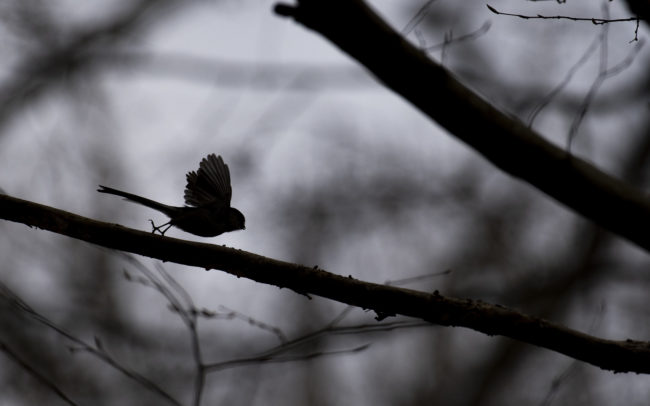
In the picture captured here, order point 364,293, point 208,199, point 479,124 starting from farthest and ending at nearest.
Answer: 1. point 208,199
2. point 364,293
3. point 479,124

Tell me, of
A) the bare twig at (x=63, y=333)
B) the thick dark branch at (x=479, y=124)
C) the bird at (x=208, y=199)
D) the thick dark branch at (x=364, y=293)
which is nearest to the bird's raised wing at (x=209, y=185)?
the bird at (x=208, y=199)

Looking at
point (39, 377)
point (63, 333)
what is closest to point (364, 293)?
point (63, 333)

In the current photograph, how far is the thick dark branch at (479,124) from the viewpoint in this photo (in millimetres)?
1557

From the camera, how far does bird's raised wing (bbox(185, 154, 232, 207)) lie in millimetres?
3361

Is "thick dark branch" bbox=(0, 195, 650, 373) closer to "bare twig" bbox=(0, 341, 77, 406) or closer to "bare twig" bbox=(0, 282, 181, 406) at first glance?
"bare twig" bbox=(0, 282, 181, 406)

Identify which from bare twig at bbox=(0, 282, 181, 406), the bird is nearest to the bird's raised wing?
the bird

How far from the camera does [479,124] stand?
5.18 feet

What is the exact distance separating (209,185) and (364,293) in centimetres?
142

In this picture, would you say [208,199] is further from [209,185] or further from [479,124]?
[479,124]

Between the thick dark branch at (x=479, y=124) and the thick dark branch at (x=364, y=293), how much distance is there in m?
0.75

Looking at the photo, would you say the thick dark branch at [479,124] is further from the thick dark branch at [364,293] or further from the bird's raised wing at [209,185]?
the bird's raised wing at [209,185]

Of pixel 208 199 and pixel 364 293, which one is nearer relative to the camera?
pixel 364 293

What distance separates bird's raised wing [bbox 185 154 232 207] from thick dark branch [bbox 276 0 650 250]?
1.86 m

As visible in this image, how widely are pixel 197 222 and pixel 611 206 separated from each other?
227cm
